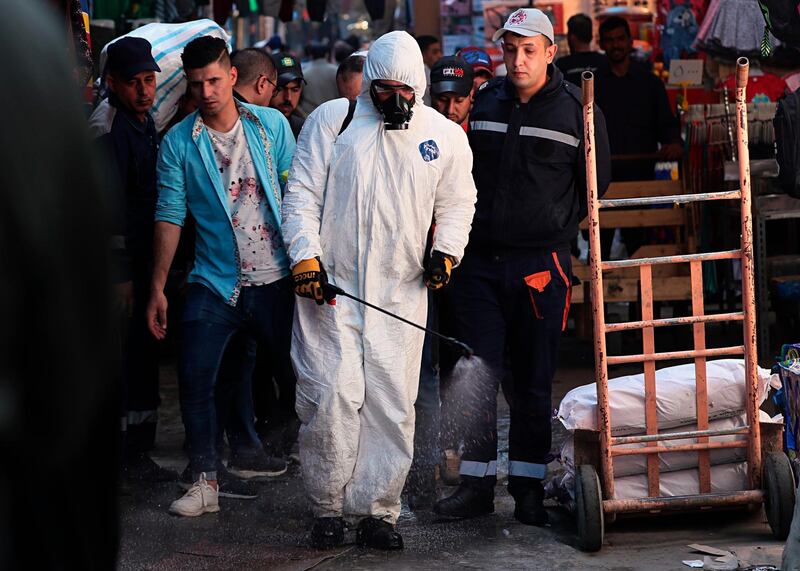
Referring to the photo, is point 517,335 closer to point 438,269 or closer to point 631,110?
point 438,269

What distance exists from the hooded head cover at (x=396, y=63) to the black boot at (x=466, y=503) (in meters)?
1.67

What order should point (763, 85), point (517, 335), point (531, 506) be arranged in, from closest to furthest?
1. point (531, 506)
2. point (517, 335)
3. point (763, 85)

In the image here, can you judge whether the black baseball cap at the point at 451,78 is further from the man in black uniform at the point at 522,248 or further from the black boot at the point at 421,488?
the black boot at the point at 421,488

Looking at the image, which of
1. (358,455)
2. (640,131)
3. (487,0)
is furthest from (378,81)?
(487,0)

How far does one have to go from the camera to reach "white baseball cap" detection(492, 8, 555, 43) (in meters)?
5.62

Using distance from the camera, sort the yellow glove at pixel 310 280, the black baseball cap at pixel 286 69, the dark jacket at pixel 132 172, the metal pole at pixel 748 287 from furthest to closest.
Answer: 1. the black baseball cap at pixel 286 69
2. the dark jacket at pixel 132 172
3. the yellow glove at pixel 310 280
4. the metal pole at pixel 748 287

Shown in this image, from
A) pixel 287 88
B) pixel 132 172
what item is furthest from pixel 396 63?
pixel 287 88

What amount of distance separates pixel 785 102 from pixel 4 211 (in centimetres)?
599

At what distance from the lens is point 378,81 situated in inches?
208

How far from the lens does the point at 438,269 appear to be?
17.3 ft

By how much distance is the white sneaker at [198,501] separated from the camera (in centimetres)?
590

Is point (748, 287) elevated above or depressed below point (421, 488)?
above

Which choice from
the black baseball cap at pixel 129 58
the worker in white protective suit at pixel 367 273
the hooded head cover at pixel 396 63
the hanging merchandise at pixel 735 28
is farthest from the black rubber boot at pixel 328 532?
the hanging merchandise at pixel 735 28

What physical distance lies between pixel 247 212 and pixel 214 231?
6.8 inches
